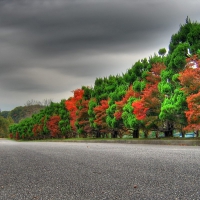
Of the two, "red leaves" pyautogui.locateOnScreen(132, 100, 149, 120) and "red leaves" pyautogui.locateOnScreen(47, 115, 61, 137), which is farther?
"red leaves" pyautogui.locateOnScreen(47, 115, 61, 137)

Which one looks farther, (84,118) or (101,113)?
(84,118)

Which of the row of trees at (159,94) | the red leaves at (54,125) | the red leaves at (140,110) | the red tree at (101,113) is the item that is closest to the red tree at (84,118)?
the row of trees at (159,94)

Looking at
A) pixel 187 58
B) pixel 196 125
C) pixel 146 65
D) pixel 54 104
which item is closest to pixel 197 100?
pixel 196 125

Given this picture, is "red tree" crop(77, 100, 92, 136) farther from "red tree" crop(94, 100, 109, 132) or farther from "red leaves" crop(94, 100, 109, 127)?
"red leaves" crop(94, 100, 109, 127)

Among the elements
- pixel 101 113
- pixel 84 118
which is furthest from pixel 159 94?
pixel 84 118

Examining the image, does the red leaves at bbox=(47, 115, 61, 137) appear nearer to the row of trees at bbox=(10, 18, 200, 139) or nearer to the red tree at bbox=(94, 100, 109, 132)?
the row of trees at bbox=(10, 18, 200, 139)

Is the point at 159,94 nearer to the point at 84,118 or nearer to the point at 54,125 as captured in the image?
the point at 84,118

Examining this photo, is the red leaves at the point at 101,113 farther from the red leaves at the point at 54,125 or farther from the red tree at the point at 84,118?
the red leaves at the point at 54,125

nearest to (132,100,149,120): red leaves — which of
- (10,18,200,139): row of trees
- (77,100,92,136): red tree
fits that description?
(10,18,200,139): row of trees

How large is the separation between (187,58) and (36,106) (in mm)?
92495

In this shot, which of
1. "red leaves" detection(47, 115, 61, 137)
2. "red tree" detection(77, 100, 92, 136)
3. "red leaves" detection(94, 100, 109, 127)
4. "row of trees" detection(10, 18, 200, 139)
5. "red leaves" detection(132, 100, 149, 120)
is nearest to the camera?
"row of trees" detection(10, 18, 200, 139)

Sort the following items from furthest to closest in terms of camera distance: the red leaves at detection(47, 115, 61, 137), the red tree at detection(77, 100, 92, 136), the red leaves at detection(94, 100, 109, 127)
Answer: the red leaves at detection(47, 115, 61, 137) < the red tree at detection(77, 100, 92, 136) < the red leaves at detection(94, 100, 109, 127)

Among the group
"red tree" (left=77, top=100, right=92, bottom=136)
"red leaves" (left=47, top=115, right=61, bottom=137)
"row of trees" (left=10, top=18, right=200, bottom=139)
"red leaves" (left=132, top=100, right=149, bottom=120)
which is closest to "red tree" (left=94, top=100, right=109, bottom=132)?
"row of trees" (left=10, top=18, right=200, bottom=139)

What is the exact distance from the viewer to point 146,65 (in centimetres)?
2934
